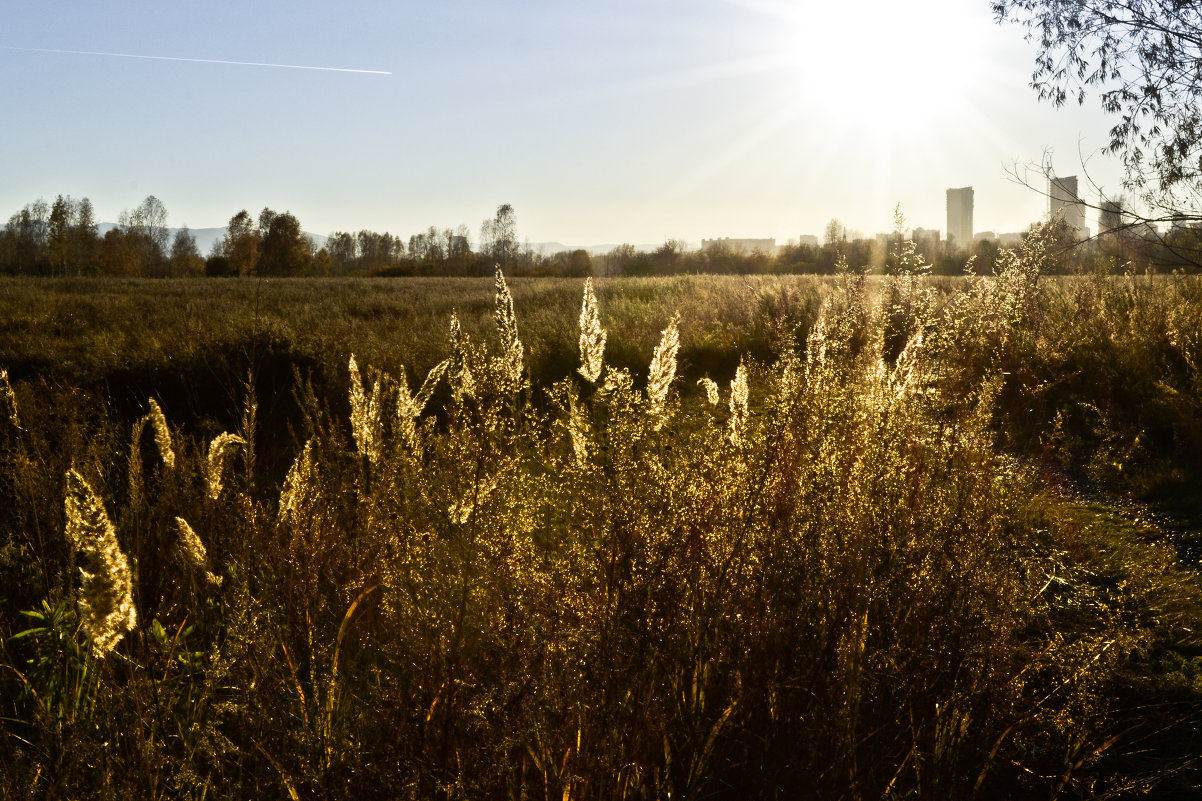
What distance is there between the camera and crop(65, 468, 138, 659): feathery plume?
1.71 m

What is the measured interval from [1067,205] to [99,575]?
9.44 metres

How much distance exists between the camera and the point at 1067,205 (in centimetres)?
884

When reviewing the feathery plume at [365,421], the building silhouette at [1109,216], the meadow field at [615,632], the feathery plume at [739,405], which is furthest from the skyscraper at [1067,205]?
the feathery plume at [365,421]

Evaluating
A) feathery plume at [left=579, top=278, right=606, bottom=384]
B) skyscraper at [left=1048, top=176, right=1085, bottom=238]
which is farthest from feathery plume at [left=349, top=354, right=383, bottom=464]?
skyscraper at [left=1048, top=176, right=1085, bottom=238]

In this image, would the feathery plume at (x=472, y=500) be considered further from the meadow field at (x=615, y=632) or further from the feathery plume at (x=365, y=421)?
the feathery plume at (x=365, y=421)

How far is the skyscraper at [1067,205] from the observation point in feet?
28.3

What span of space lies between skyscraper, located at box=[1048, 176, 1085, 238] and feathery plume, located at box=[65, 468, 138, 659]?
870 centimetres

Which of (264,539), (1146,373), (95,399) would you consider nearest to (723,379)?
(1146,373)

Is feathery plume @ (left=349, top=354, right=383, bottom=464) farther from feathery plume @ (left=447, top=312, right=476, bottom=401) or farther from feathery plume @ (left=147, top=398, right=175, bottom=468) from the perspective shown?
feathery plume @ (left=147, top=398, right=175, bottom=468)

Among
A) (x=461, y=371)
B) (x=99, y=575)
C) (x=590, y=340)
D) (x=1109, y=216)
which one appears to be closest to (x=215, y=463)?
(x=461, y=371)

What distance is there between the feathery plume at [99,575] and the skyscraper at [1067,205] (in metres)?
8.70

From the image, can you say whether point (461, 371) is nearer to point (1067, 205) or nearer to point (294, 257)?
point (1067, 205)

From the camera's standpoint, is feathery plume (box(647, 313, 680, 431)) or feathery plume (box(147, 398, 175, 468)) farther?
feathery plume (box(147, 398, 175, 468))

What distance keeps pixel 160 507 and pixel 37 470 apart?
56cm
